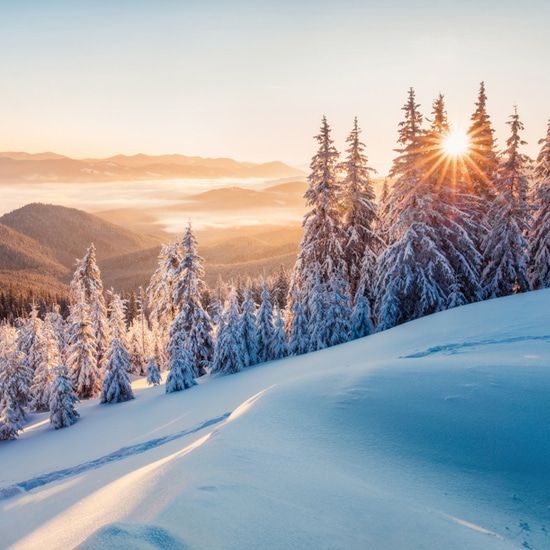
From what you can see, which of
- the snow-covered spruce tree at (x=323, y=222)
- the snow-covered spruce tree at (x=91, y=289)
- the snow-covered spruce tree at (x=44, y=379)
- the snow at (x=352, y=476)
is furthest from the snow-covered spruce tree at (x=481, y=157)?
the snow-covered spruce tree at (x=44, y=379)

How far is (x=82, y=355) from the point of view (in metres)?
31.0

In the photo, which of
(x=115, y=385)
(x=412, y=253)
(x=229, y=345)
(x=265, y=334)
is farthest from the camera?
(x=265, y=334)

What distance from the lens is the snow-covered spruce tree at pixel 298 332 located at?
2272 centimetres

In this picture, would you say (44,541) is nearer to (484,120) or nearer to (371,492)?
(371,492)

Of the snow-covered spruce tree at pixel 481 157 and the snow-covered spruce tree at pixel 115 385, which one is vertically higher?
the snow-covered spruce tree at pixel 481 157

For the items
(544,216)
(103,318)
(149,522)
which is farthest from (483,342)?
(103,318)

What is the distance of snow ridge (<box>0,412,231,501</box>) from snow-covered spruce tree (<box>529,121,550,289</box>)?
22.6 meters

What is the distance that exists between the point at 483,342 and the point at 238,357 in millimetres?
14427

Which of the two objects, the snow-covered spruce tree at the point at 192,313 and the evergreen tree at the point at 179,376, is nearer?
the evergreen tree at the point at 179,376

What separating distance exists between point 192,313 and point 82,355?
10683mm

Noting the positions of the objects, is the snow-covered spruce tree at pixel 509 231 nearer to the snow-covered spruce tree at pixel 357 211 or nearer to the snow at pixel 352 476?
the snow-covered spruce tree at pixel 357 211

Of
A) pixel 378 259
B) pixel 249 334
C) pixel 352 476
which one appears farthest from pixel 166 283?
pixel 352 476

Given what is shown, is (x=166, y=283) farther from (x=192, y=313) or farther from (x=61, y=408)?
(x=61, y=408)

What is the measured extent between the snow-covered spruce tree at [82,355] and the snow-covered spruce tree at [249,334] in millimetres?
→ 14907
